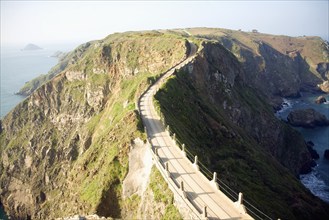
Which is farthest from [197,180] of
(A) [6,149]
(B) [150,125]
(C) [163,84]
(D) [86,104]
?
(A) [6,149]

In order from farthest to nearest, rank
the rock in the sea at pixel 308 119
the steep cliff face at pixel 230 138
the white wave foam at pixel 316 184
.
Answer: the rock in the sea at pixel 308 119 < the white wave foam at pixel 316 184 < the steep cliff face at pixel 230 138

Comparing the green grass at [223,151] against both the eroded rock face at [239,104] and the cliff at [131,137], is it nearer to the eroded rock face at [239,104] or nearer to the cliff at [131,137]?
the cliff at [131,137]

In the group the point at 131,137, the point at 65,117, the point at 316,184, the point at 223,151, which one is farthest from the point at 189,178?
the point at 65,117

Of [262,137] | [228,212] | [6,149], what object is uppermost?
[228,212]

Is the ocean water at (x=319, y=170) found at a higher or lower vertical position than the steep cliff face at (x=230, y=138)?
lower

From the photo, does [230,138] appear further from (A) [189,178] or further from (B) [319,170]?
(B) [319,170]

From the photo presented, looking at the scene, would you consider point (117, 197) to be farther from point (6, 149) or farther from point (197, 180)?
point (6, 149)

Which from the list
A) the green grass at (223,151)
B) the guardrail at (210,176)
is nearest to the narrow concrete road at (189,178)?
the guardrail at (210,176)
